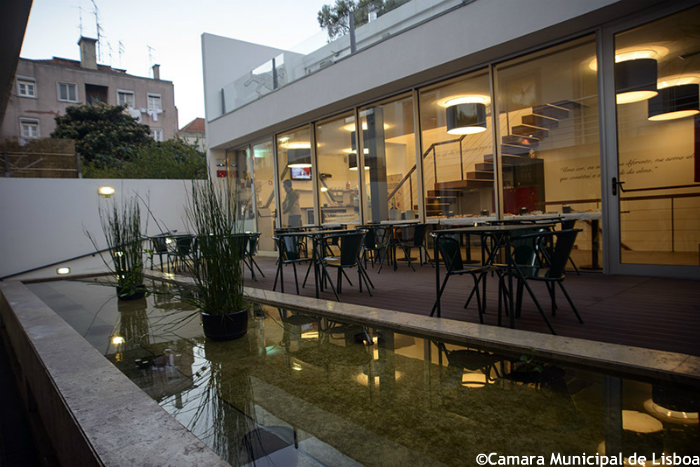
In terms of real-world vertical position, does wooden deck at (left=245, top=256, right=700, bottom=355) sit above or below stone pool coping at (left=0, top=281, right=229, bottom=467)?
below

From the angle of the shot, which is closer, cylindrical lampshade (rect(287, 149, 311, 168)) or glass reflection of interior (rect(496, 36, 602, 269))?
glass reflection of interior (rect(496, 36, 602, 269))

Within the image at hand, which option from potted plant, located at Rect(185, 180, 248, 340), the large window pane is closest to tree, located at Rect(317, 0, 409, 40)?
the large window pane

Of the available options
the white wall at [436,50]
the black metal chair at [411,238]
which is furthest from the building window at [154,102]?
the black metal chair at [411,238]

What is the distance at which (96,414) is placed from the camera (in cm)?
155

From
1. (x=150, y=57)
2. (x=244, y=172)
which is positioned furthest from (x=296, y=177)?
(x=150, y=57)

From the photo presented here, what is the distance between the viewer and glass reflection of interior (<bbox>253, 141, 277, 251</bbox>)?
34.7 feet

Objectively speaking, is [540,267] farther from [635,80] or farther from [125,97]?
[125,97]

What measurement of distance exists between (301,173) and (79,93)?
22.1 metres

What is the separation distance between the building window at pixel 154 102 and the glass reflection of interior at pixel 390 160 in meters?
24.3

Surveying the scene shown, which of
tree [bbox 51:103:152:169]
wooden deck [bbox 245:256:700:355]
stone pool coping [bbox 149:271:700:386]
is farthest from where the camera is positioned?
tree [bbox 51:103:152:169]

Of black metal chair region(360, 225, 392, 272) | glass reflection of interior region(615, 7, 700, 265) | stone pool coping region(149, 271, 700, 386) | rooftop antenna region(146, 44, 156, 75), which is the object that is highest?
rooftop antenna region(146, 44, 156, 75)

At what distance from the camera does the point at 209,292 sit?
9.45 ft

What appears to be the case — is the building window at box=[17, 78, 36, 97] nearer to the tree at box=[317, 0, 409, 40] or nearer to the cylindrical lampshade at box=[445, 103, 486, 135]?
the tree at box=[317, 0, 409, 40]

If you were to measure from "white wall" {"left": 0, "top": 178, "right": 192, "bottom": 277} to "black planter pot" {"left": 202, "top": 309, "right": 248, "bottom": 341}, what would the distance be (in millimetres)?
6729
